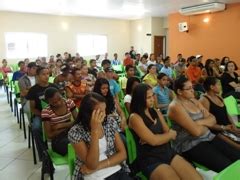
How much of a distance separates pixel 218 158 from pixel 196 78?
167 inches

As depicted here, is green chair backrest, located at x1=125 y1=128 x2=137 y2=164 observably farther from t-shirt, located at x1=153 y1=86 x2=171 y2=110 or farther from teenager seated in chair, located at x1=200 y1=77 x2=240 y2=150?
t-shirt, located at x1=153 y1=86 x2=171 y2=110

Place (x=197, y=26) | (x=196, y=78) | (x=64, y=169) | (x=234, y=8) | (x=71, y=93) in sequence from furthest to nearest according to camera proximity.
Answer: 1. (x=197, y=26)
2. (x=234, y=8)
3. (x=196, y=78)
4. (x=71, y=93)
5. (x=64, y=169)

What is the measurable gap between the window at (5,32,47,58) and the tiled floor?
692 cm

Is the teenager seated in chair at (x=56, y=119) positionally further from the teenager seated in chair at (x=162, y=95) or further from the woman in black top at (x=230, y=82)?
the woman in black top at (x=230, y=82)

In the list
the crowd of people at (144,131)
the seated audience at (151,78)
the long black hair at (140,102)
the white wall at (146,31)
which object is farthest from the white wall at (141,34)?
the long black hair at (140,102)

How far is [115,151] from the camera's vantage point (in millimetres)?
1871

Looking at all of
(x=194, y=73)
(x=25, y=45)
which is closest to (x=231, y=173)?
(x=194, y=73)

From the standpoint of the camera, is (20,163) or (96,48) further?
(96,48)

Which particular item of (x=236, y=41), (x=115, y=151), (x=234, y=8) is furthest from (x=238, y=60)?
(x=115, y=151)

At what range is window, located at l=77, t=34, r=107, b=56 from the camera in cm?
1277

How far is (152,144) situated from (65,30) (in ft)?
35.9

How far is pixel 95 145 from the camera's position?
65.1 inches

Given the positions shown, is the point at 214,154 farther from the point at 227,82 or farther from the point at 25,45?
the point at 25,45

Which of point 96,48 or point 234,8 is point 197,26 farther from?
point 96,48
